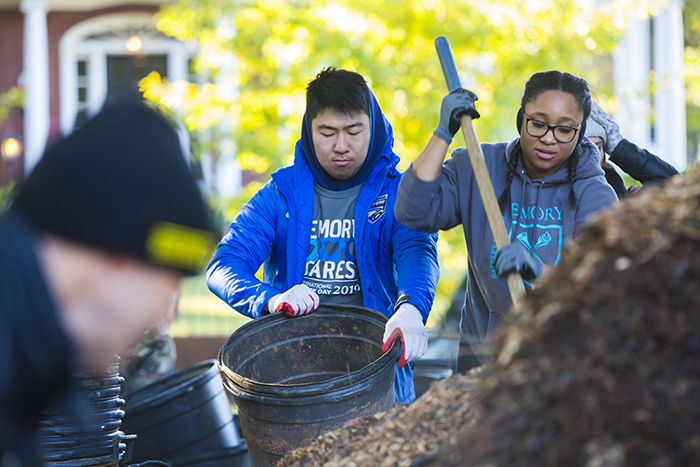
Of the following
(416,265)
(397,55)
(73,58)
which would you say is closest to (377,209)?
(416,265)

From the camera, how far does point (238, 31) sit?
249 inches

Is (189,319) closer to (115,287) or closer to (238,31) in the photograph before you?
(238,31)

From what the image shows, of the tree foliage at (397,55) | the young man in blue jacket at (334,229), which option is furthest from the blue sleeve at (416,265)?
the tree foliage at (397,55)

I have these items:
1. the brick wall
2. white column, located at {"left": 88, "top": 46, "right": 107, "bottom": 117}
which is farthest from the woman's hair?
the brick wall

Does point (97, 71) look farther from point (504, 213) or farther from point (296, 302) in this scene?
point (504, 213)

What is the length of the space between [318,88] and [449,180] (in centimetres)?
80

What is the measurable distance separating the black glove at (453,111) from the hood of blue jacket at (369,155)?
0.65 m

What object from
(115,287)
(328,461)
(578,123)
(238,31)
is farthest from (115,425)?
(238,31)

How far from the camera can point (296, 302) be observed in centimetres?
249

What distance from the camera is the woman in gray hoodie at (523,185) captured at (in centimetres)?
236

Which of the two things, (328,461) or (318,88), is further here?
(318,88)

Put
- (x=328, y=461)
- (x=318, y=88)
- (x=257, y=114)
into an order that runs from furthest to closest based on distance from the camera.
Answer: (x=257, y=114) < (x=318, y=88) < (x=328, y=461)

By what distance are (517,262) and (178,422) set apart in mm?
2256

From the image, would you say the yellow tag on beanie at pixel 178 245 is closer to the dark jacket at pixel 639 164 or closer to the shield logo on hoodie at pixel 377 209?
the shield logo on hoodie at pixel 377 209
